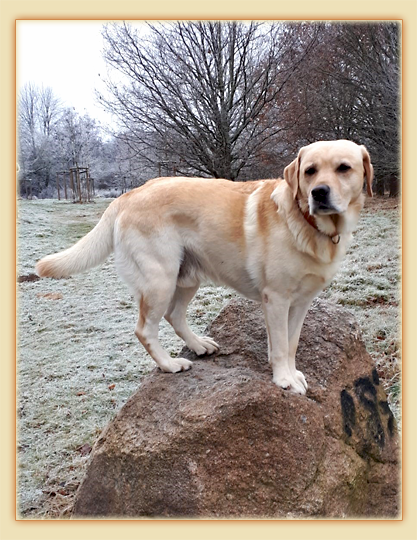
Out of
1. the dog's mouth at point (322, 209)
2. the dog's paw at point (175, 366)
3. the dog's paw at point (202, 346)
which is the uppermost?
the dog's mouth at point (322, 209)

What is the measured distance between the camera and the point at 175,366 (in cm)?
272

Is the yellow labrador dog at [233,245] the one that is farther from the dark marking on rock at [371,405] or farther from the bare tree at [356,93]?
the bare tree at [356,93]

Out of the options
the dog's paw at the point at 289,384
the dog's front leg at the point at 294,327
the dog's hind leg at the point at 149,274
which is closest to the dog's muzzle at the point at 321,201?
the dog's front leg at the point at 294,327

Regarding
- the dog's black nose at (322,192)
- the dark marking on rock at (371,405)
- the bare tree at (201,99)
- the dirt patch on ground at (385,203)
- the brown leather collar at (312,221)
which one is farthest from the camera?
the bare tree at (201,99)

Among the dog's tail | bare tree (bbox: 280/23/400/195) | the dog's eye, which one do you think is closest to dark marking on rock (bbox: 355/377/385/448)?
the dog's eye

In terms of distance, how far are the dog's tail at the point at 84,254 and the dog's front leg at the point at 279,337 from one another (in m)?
0.99

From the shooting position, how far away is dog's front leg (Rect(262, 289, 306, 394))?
8.11 ft

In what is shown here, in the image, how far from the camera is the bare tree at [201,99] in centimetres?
436

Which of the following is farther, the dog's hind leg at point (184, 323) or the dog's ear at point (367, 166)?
the dog's hind leg at point (184, 323)

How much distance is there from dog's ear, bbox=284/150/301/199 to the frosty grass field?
81 centimetres

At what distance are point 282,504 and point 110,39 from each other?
344cm

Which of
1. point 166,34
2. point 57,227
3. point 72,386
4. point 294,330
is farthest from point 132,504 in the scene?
point 166,34

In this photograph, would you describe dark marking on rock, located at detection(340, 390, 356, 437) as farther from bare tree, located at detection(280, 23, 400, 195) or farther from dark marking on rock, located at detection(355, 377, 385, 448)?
bare tree, located at detection(280, 23, 400, 195)

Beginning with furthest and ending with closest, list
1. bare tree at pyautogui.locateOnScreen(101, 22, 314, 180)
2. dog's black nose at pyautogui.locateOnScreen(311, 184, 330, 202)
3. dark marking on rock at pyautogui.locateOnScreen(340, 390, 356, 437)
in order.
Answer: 1. bare tree at pyautogui.locateOnScreen(101, 22, 314, 180)
2. dark marking on rock at pyautogui.locateOnScreen(340, 390, 356, 437)
3. dog's black nose at pyautogui.locateOnScreen(311, 184, 330, 202)
